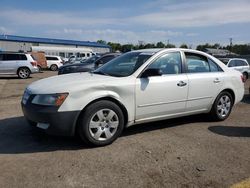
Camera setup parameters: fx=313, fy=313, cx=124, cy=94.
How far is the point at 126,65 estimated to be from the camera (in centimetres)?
583

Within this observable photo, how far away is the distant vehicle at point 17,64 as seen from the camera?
19.8 metres

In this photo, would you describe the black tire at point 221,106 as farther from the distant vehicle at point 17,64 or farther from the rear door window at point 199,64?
the distant vehicle at point 17,64

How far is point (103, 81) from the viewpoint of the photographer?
5082 millimetres

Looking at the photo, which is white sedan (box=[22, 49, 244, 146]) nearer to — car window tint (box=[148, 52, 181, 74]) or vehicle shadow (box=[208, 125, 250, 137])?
car window tint (box=[148, 52, 181, 74])

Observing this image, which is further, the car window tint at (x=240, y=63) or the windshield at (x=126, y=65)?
the car window tint at (x=240, y=63)

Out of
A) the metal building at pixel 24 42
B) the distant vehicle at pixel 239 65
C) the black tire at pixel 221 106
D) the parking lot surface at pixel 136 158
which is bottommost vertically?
the parking lot surface at pixel 136 158

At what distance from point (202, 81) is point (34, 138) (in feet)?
11.0

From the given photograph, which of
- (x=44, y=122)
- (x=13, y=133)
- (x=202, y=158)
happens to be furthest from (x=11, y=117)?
(x=202, y=158)

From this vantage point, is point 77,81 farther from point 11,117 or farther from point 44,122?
point 11,117

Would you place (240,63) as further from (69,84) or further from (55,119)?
(55,119)

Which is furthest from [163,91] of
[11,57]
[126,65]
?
[11,57]

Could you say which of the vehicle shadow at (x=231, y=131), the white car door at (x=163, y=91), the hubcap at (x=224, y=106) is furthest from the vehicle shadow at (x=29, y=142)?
the hubcap at (x=224, y=106)

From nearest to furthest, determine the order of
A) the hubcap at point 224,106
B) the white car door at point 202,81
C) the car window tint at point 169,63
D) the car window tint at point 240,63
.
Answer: the car window tint at point 169,63 < the white car door at point 202,81 < the hubcap at point 224,106 < the car window tint at point 240,63

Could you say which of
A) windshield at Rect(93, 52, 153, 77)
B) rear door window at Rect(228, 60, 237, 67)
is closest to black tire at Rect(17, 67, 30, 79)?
rear door window at Rect(228, 60, 237, 67)
